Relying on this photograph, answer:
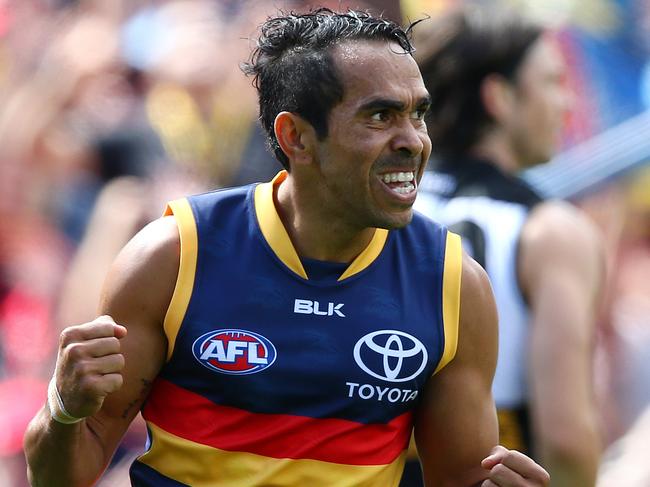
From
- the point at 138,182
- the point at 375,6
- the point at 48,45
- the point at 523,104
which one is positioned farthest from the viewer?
the point at 48,45

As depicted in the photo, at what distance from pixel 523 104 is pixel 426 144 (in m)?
1.92

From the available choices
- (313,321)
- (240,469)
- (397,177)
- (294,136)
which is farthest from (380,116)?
(240,469)

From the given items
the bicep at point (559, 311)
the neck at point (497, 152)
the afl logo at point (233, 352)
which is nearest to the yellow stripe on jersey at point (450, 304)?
the afl logo at point (233, 352)

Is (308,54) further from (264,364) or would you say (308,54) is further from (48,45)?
(48,45)

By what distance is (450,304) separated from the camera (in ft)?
11.6

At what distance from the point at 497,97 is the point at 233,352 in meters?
2.17

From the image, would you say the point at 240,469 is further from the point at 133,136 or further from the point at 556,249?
the point at 133,136

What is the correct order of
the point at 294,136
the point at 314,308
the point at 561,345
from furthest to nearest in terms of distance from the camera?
the point at 561,345, the point at 294,136, the point at 314,308

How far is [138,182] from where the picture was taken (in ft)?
23.8

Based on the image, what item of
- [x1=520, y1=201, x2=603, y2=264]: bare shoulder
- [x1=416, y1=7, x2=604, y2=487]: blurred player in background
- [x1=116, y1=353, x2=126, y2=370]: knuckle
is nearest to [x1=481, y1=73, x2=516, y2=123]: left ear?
[x1=416, y1=7, x2=604, y2=487]: blurred player in background

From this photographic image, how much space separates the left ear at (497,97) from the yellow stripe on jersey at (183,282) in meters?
2.03

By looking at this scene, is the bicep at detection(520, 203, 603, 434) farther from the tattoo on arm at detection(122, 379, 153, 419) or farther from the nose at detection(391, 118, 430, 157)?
the tattoo on arm at detection(122, 379, 153, 419)

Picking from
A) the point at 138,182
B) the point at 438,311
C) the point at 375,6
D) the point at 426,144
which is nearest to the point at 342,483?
the point at 438,311

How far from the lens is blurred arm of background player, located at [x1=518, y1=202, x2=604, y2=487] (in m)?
4.64
